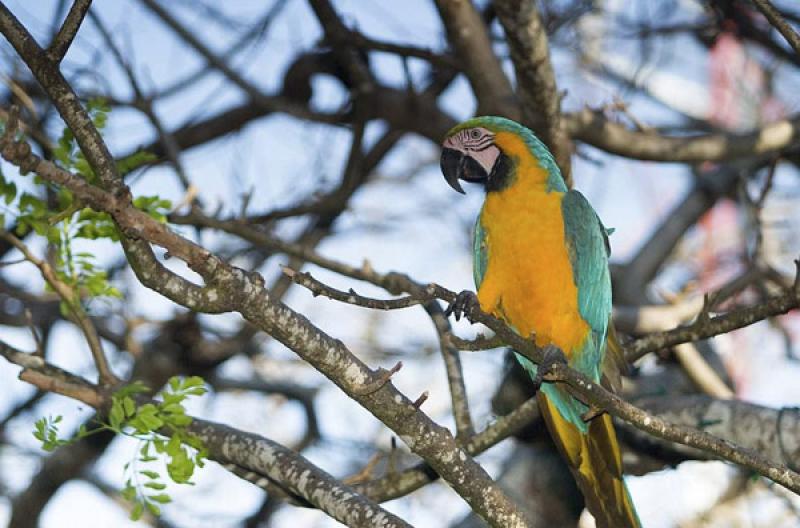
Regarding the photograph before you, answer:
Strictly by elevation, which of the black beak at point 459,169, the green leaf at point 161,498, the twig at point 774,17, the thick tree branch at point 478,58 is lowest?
the green leaf at point 161,498

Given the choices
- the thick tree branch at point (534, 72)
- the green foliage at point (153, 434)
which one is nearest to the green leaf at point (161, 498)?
the green foliage at point (153, 434)

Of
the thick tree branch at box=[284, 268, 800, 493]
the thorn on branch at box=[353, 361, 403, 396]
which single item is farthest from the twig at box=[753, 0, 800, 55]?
the thorn on branch at box=[353, 361, 403, 396]

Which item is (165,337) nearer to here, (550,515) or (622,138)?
(550,515)

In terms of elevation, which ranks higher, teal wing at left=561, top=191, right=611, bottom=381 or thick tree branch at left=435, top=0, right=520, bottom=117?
thick tree branch at left=435, top=0, right=520, bottom=117

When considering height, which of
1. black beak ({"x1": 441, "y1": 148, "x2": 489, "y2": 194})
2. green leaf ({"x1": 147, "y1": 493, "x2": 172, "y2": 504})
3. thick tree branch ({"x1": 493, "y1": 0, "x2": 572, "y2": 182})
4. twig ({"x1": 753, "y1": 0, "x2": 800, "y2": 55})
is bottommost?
green leaf ({"x1": 147, "y1": 493, "x2": 172, "y2": 504})

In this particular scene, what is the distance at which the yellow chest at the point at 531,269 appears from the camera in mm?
2633

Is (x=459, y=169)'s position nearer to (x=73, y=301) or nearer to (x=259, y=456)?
(x=259, y=456)

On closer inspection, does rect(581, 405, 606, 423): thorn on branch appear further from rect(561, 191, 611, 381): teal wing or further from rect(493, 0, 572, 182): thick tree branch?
rect(493, 0, 572, 182): thick tree branch

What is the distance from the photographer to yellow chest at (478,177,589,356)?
8.64 feet

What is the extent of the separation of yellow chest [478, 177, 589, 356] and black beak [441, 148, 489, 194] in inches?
3.7

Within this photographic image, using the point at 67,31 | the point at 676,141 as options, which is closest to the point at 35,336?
the point at 67,31

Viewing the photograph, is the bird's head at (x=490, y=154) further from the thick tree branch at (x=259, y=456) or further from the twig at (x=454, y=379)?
the thick tree branch at (x=259, y=456)

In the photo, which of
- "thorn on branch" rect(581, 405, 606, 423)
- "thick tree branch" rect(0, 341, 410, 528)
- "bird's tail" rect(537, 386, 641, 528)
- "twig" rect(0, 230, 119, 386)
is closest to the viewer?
"thick tree branch" rect(0, 341, 410, 528)

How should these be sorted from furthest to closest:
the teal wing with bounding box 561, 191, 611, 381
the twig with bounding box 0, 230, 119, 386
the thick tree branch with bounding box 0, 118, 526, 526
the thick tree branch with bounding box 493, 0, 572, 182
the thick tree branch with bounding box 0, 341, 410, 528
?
1. the thick tree branch with bounding box 493, 0, 572, 182
2. the teal wing with bounding box 561, 191, 611, 381
3. the twig with bounding box 0, 230, 119, 386
4. the thick tree branch with bounding box 0, 341, 410, 528
5. the thick tree branch with bounding box 0, 118, 526, 526
